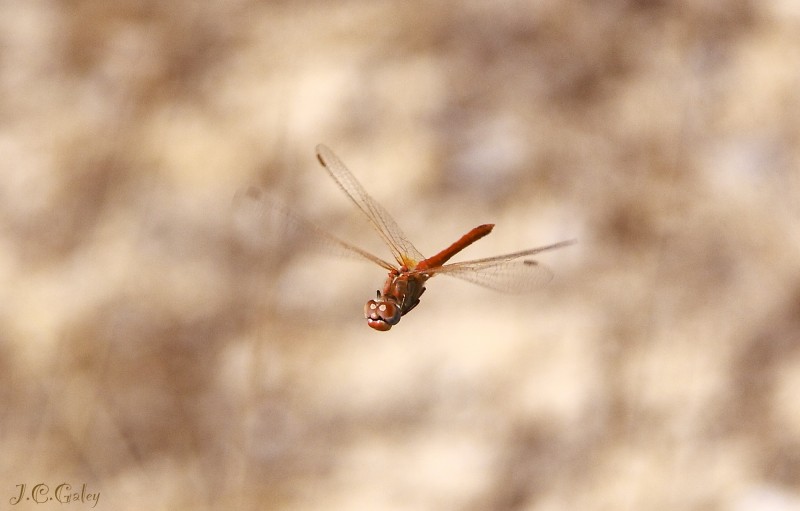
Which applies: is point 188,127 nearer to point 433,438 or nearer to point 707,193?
point 433,438

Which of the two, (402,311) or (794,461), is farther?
(794,461)

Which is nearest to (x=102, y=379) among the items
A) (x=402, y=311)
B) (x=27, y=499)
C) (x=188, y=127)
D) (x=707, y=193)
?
(x=27, y=499)

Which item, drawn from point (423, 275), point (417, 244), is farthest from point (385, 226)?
point (417, 244)

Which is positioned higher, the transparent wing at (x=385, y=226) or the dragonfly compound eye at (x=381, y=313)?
the transparent wing at (x=385, y=226)

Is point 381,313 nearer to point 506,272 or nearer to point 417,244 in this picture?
point 506,272

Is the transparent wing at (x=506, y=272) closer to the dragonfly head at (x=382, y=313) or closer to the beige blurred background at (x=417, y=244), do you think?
the dragonfly head at (x=382, y=313)

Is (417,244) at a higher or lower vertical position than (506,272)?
higher

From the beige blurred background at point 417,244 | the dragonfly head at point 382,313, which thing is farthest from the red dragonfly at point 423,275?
the beige blurred background at point 417,244

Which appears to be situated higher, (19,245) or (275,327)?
(19,245)
